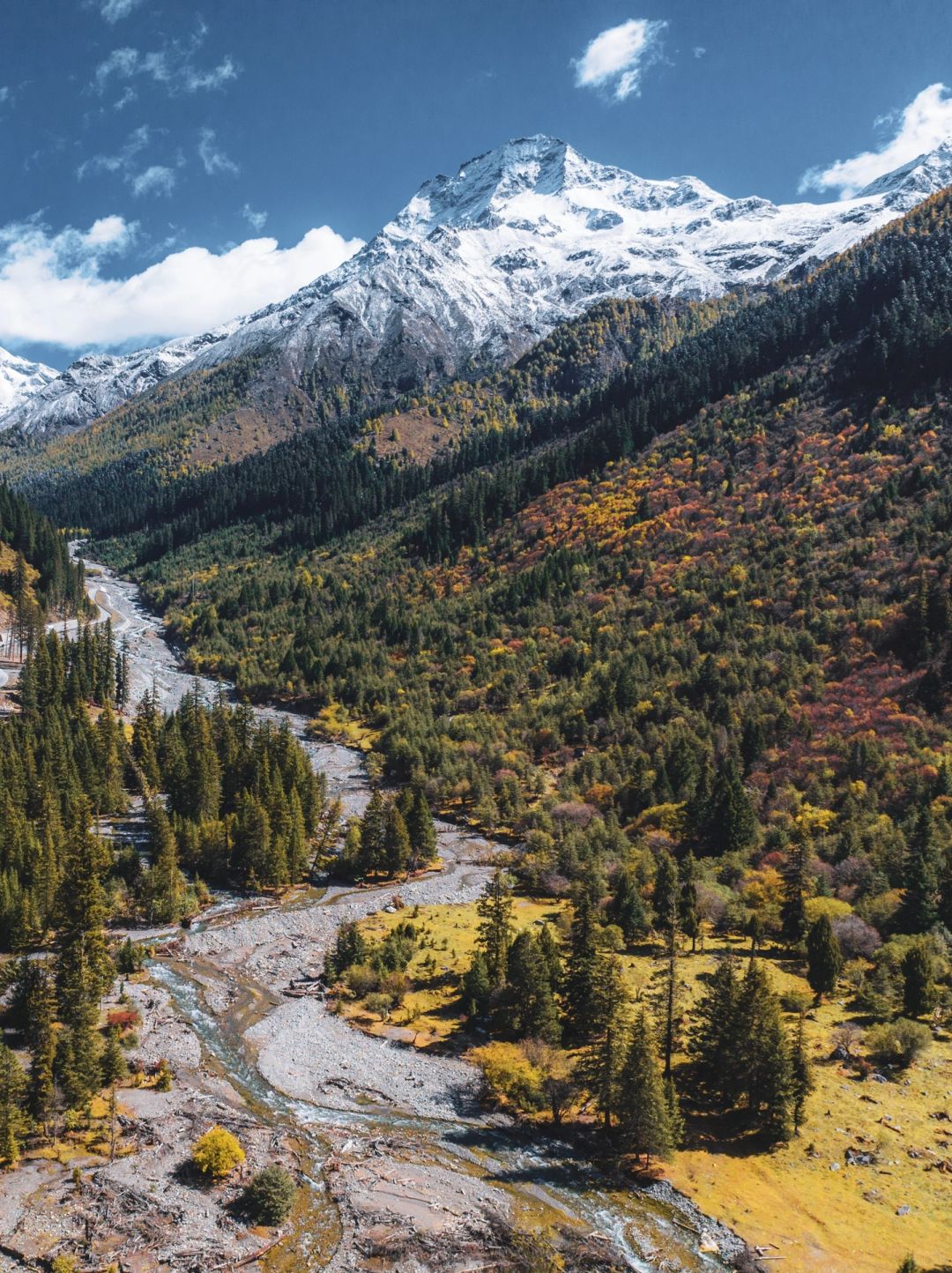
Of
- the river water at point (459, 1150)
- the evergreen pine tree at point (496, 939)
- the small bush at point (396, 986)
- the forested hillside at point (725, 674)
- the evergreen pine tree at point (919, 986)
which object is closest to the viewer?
the river water at point (459, 1150)

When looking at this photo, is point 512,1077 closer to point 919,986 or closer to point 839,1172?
point 839,1172

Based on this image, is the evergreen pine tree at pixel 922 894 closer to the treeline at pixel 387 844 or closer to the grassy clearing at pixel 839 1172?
the grassy clearing at pixel 839 1172

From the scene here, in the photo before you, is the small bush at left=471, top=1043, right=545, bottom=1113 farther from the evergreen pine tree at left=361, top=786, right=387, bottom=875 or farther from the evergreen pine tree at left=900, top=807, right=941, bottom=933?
the evergreen pine tree at left=361, top=786, right=387, bottom=875

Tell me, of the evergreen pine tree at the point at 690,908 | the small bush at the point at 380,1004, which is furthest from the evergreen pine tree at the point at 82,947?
the evergreen pine tree at the point at 690,908

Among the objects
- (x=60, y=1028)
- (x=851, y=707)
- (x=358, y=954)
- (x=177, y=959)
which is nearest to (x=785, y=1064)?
(x=358, y=954)

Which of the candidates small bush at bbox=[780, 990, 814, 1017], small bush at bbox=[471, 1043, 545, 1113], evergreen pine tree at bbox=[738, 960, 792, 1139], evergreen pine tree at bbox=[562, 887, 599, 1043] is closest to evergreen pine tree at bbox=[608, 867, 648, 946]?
evergreen pine tree at bbox=[562, 887, 599, 1043]

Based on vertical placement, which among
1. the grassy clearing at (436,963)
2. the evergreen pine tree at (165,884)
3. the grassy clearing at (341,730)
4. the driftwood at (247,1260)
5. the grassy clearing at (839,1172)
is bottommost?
the grassy clearing at (839,1172)

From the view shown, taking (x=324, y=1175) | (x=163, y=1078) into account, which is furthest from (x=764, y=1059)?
(x=163, y=1078)
